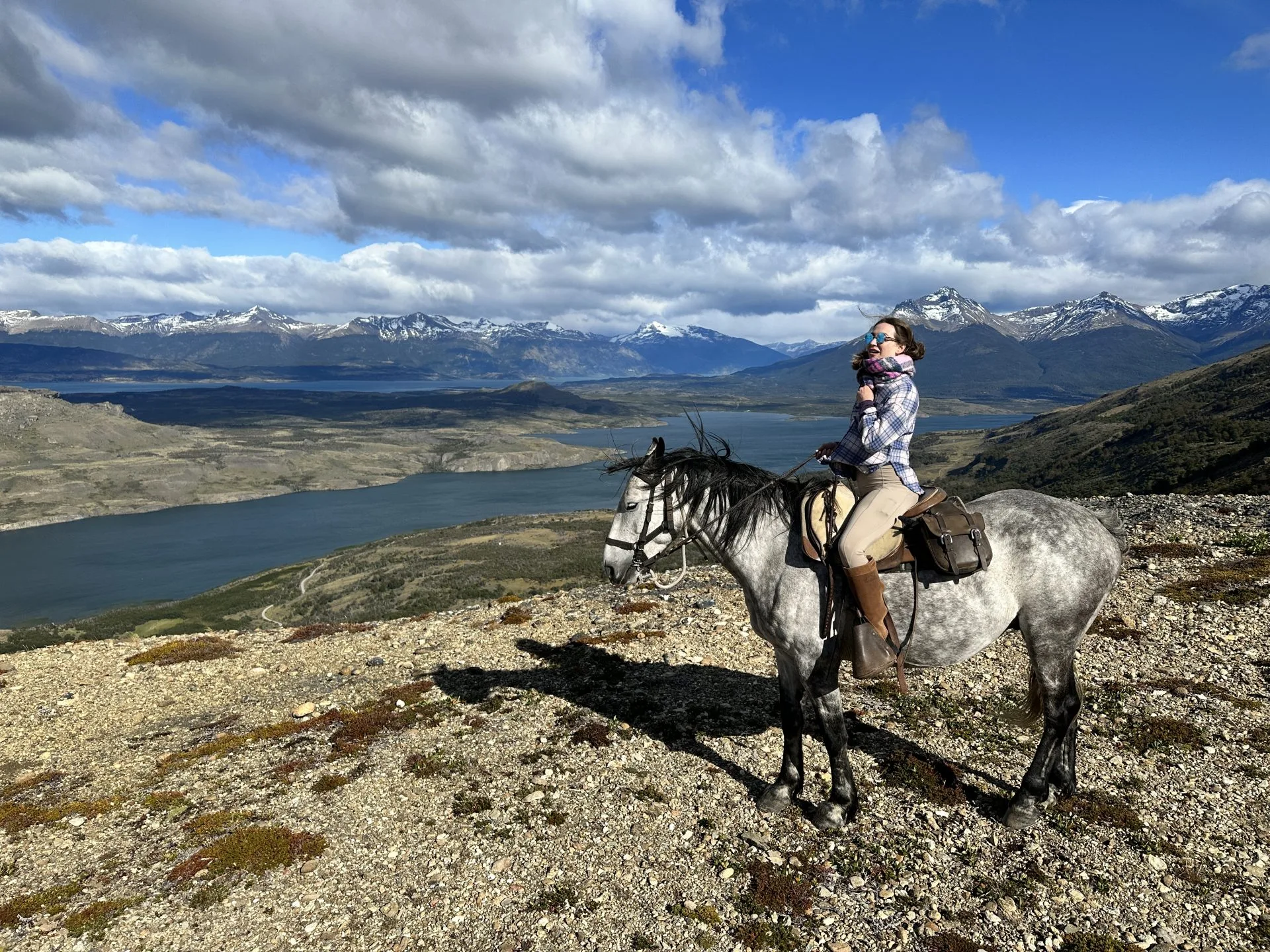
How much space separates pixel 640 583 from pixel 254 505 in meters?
184

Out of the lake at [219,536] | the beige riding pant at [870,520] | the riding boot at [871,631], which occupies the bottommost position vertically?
the lake at [219,536]

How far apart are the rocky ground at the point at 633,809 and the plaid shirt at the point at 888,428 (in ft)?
14.0

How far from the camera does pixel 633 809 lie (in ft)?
25.7

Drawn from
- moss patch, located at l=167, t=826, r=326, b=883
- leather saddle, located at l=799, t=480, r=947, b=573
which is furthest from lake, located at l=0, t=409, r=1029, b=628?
leather saddle, located at l=799, t=480, r=947, b=573

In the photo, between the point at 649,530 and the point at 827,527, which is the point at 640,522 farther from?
the point at 827,527

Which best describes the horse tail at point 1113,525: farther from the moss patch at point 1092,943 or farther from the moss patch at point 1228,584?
the moss patch at point 1228,584

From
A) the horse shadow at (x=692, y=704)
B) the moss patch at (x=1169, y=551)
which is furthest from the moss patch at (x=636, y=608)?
the moss patch at (x=1169, y=551)

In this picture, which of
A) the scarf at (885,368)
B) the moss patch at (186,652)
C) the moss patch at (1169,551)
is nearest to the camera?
the scarf at (885,368)

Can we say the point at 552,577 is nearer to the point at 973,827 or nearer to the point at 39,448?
the point at 973,827

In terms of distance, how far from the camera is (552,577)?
72062 millimetres

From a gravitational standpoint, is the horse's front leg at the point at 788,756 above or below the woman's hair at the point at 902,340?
below

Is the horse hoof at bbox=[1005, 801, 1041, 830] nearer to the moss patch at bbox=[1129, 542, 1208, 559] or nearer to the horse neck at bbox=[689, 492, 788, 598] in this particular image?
the horse neck at bbox=[689, 492, 788, 598]

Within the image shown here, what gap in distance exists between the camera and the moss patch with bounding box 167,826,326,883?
279 inches

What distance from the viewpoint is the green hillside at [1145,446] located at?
4931 cm
